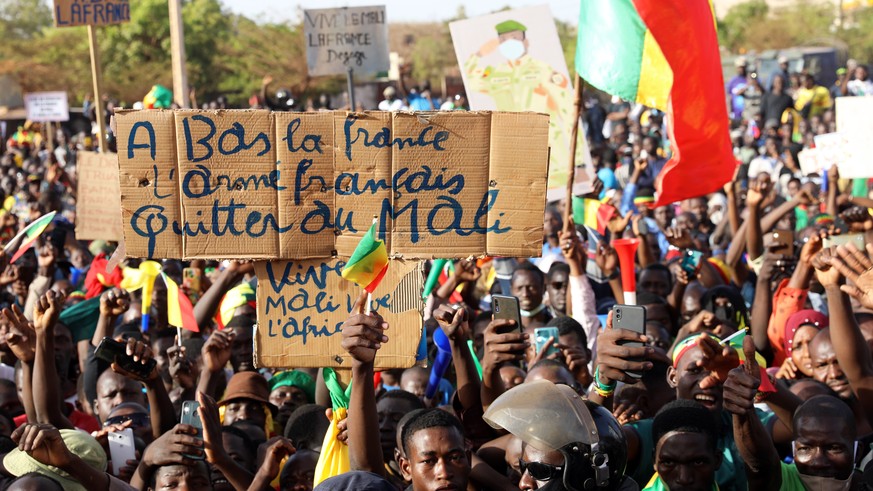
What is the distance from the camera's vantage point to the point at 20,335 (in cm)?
486

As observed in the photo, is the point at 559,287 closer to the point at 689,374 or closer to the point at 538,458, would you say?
the point at 689,374

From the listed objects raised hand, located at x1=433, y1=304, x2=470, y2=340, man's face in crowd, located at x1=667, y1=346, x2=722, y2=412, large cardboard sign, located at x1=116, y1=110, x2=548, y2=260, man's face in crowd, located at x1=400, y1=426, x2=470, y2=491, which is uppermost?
large cardboard sign, located at x1=116, y1=110, x2=548, y2=260

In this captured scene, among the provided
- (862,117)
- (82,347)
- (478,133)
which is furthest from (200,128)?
(862,117)

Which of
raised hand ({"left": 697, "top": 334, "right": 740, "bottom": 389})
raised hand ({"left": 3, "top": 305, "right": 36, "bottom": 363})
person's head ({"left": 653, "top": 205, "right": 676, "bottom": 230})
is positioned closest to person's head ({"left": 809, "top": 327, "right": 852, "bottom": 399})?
raised hand ({"left": 697, "top": 334, "right": 740, "bottom": 389})

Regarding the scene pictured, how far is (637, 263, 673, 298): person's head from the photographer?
7.51 metres

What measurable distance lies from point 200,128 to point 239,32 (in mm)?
36233

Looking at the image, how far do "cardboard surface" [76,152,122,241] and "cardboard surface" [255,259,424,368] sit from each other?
4060 mm

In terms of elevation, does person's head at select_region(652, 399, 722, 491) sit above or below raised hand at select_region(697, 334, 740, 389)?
below

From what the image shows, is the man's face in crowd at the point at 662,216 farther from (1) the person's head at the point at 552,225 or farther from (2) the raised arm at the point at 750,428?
(2) the raised arm at the point at 750,428

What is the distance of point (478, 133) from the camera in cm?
396

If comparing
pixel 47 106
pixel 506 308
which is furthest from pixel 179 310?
pixel 47 106

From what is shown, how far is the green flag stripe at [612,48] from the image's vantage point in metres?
5.64

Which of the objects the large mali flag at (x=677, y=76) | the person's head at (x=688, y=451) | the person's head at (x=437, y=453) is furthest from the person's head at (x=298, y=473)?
the large mali flag at (x=677, y=76)

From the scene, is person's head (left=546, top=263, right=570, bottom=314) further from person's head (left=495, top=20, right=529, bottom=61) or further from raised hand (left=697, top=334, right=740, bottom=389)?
raised hand (left=697, top=334, right=740, bottom=389)
